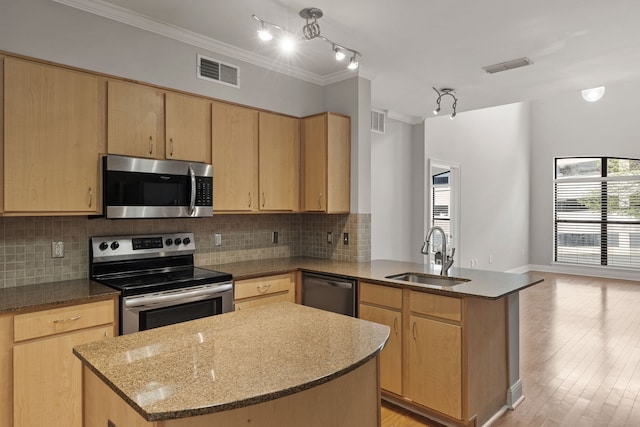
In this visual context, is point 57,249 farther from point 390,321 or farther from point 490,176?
point 490,176

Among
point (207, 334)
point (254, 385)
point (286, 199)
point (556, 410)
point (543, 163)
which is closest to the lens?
point (254, 385)

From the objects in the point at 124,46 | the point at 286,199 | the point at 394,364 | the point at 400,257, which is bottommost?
the point at 394,364

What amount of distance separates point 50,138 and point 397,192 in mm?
4340

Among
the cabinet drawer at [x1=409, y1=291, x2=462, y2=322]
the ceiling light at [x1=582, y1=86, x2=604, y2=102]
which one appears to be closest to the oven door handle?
the cabinet drawer at [x1=409, y1=291, x2=462, y2=322]

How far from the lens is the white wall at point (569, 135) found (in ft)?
26.6

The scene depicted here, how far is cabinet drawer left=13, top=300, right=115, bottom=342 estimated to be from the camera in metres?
2.09

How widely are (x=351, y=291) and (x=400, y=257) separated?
A: 283 centimetres

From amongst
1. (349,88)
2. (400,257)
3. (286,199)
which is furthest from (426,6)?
(400,257)

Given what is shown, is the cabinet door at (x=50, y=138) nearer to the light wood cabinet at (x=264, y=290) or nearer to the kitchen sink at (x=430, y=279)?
the light wood cabinet at (x=264, y=290)

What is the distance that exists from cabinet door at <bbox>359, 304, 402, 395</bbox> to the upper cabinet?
6.03 ft

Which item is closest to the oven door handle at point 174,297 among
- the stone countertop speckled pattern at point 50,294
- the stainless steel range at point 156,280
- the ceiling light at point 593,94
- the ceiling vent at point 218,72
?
the stainless steel range at point 156,280

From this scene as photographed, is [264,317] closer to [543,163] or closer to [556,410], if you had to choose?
[556,410]

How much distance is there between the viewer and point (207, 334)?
175 centimetres

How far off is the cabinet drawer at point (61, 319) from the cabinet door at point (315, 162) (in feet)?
6.42
